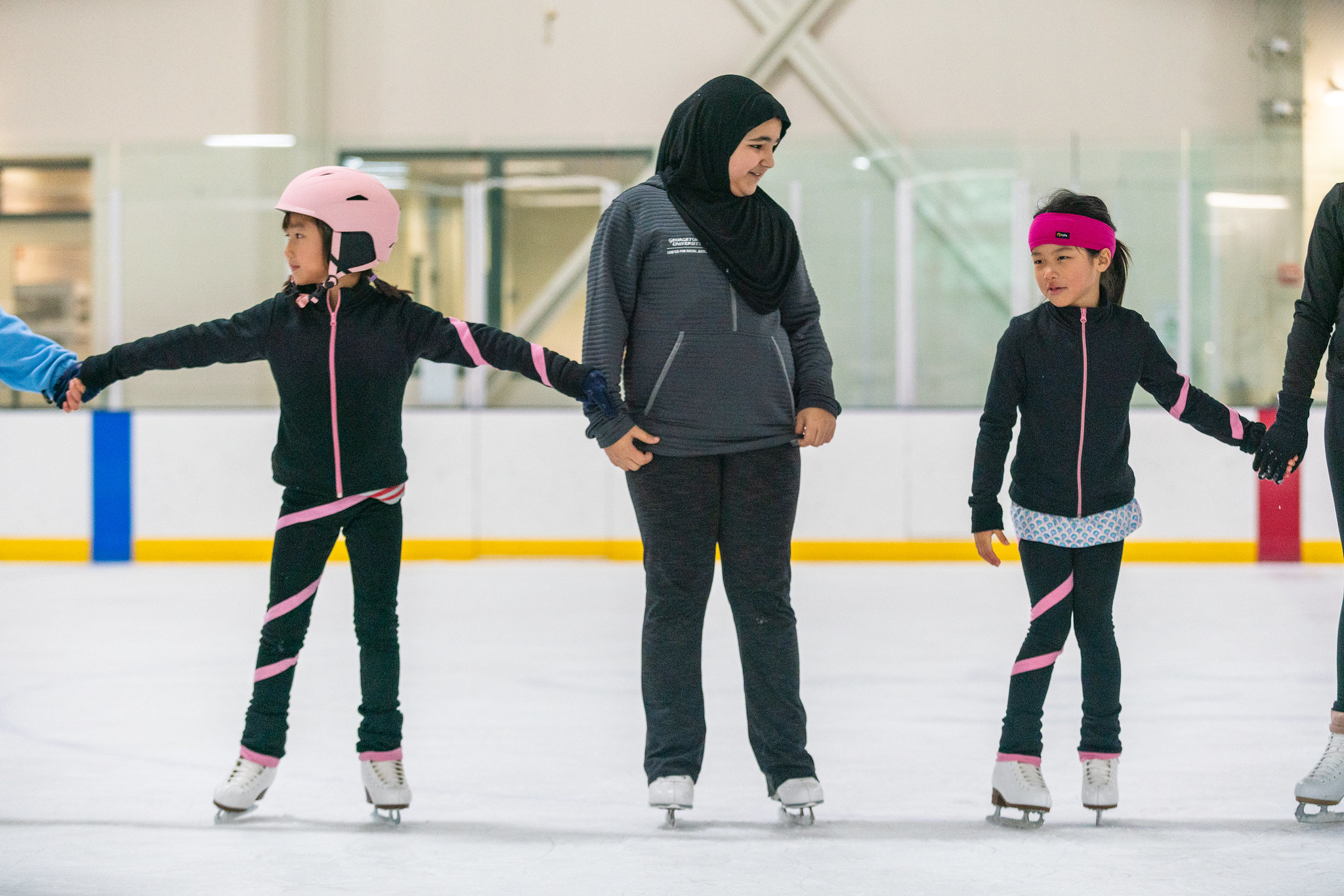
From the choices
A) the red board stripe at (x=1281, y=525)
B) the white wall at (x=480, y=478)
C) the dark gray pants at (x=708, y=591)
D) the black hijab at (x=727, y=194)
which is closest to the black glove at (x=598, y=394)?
the dark gray pants at (x=708, y=591)

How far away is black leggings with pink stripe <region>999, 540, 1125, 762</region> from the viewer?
96.1 inches

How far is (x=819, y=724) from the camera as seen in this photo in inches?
134

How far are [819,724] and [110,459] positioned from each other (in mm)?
5015

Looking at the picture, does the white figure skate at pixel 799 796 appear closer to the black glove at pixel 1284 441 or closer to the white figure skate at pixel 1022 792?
the white figure skate at pixel 1022 792

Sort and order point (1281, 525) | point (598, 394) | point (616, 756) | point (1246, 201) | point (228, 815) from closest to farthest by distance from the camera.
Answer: point (598, 394), point (228, 815), point (616, 756), point (1281, 525), point (1246, 201)

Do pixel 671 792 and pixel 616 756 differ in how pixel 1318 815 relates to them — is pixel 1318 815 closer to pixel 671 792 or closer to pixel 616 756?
pixel 671 792

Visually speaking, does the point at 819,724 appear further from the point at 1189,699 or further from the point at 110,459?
the point at 110,459

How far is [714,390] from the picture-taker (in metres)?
2.42

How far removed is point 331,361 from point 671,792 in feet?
2.98

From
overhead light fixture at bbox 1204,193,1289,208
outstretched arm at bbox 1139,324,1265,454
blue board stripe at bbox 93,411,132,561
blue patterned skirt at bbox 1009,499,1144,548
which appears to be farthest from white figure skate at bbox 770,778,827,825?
overhead light fixture at bbox 1204,193,1289,208

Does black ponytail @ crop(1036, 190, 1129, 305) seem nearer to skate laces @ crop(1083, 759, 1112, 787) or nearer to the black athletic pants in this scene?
the black athletic pants

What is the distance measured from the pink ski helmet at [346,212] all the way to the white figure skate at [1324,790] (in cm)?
178

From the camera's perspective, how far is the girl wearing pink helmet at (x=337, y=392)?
244cm

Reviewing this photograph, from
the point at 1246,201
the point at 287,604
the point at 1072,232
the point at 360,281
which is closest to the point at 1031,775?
the point at 1072,232
